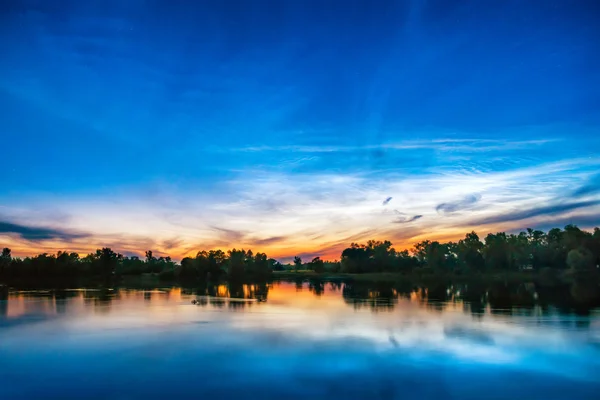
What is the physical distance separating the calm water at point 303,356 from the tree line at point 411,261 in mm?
80131

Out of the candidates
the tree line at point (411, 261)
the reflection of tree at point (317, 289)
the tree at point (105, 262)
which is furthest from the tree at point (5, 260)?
the reflection of tree at point (317, 289)

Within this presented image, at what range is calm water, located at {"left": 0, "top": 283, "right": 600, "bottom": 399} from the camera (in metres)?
15.7

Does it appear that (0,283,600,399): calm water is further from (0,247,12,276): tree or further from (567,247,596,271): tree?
(0,247,12,276): tree

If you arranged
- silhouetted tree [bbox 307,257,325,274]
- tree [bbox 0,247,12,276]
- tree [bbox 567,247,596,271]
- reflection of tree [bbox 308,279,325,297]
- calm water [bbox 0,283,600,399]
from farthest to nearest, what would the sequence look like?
silhouetted tree [bbox 307,257,325,274]
tree [bbox 0,247,12,276]
tree [bbox 567,247,596,271]
reflection of tree [bbox 308,279,325,297]
calm water [bbox 0,283,600,399]

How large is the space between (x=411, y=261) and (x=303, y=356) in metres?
133

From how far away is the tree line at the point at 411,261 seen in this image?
10544 cm

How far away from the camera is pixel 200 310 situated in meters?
41.2

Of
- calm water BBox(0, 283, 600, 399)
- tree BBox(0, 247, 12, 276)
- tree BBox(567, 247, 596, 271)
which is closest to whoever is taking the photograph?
calm water BBox(0, 283, 600, 399)

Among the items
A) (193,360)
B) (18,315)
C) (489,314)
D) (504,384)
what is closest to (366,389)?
(504,384)

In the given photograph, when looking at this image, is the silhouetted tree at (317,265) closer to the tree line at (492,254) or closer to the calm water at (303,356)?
the tree line at (492,254)

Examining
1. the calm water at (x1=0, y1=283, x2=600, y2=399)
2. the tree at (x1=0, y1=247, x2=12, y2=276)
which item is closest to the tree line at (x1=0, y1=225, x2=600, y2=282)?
the tree at (x1=0, y1=247, x2=12, y2=276)

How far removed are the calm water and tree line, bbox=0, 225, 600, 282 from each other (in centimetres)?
8013

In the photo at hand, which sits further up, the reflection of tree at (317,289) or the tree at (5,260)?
the tree at (5,260)

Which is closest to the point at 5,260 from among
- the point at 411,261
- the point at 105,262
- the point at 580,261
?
the point at 105,262
